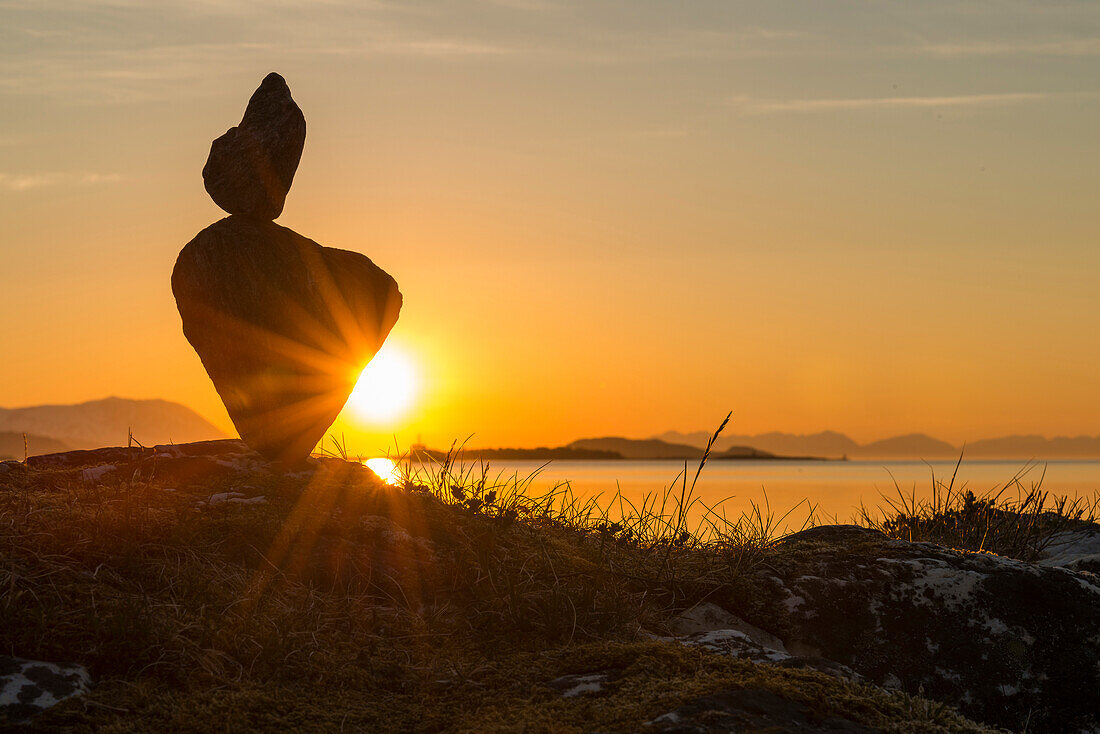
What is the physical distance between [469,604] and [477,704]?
5.43 ft

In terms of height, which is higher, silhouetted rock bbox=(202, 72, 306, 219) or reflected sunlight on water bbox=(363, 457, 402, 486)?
silhouetted rock bbox=(202, 72, 306, 219)

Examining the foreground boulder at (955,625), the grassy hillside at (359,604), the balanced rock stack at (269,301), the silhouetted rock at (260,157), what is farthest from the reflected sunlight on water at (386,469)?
the foreground boulder at (955,625)

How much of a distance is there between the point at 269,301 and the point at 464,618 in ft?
11.5

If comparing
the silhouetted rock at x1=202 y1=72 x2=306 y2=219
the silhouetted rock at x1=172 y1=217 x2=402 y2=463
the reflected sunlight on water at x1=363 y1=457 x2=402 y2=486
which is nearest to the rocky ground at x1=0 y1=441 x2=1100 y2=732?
the reflected sunlight on water at x1=363 y1=457 x2=402 y2=486

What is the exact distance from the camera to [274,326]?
832 cm

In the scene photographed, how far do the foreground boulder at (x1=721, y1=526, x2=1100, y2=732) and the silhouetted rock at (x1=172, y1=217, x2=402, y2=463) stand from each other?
4.14 metres

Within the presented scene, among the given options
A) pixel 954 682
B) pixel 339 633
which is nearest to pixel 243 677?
pixel 339 633

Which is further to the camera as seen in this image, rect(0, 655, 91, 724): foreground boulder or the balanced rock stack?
the balanced rock stack

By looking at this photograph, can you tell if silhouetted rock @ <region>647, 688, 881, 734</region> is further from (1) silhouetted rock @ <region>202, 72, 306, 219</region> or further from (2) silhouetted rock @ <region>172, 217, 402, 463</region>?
(1) silhouetted rock @ <region>202, 72, 306, 219</region>

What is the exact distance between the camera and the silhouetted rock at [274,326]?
825 centimetres

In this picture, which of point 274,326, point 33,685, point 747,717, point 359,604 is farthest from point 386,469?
point 747,717

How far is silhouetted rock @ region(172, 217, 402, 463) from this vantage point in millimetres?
8250

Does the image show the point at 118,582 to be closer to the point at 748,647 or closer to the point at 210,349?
the point at 210,349

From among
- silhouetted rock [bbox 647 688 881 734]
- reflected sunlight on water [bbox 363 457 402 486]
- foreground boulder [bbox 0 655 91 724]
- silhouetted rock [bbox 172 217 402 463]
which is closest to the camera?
silhouetted rock [bbox 647 688 881 734]
